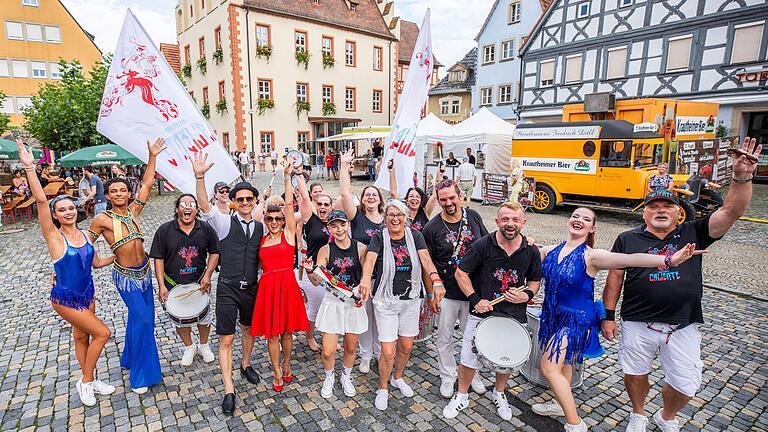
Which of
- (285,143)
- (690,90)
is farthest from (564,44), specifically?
(285,143)

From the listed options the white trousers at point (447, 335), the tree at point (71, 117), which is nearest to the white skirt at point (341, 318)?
the white trousers at point (447, 335)

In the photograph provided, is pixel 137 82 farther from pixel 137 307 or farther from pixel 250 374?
pixel 250 374

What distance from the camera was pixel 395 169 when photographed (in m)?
6.09

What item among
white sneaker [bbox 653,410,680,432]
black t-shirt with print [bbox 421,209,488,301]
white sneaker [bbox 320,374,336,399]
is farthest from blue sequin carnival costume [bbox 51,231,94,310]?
white sneaker [bbox 653,410,680,432]

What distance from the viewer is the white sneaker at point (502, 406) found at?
11.9 ft

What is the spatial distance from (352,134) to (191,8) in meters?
17.6

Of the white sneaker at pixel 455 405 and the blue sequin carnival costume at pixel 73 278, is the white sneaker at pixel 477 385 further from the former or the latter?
the blue sequin carnival costume at pixel 73 278

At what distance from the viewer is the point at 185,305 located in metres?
4.16

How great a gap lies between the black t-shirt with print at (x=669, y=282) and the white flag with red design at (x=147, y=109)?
4.02 meters

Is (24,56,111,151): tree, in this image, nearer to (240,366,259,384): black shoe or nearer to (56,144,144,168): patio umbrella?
(56,144,144,168): patio umbrella

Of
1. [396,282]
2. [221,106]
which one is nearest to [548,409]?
[396,282]

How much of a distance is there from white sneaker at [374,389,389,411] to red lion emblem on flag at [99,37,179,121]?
356 cm

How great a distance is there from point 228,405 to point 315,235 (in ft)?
5.94

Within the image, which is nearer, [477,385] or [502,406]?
[502,406]
